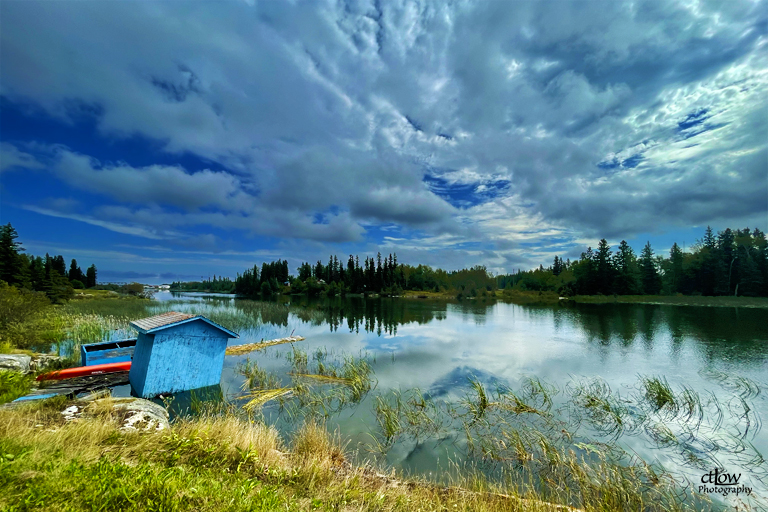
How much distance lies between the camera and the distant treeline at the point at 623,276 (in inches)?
2739

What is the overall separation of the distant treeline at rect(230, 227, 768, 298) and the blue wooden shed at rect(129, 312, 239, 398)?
302ft

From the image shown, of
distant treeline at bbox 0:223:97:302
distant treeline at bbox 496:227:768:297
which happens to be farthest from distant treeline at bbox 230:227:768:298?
distant treeline at bbox 0:223:97:302

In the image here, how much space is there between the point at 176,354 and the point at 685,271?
105 meters

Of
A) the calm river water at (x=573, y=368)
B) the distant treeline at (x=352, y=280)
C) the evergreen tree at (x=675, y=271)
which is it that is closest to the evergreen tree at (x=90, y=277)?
the distant treeline at (x=352, y=280)

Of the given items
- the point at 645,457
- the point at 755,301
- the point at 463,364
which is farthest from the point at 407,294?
the point at 645,457

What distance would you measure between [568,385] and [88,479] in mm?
15455

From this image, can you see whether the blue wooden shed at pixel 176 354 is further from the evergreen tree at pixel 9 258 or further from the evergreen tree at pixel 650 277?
the evergreen tree at pixel 650 277

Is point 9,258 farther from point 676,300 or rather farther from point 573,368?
point 676,300

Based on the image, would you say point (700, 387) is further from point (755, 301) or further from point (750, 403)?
point (755, 301)

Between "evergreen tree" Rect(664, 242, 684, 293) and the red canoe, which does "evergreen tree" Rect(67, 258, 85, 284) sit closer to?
Answer: the red canoe

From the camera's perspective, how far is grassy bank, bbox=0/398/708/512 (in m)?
3.81

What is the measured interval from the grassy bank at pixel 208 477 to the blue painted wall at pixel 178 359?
283 centimetres

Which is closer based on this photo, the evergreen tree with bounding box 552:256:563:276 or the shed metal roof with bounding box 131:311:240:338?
the shed metal roof with bounding box 131:311:240:338

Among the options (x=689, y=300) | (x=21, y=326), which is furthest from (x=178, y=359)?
(x=689, y=300)
